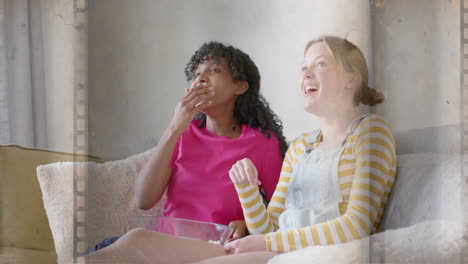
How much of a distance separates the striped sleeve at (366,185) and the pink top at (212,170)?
0.15 m

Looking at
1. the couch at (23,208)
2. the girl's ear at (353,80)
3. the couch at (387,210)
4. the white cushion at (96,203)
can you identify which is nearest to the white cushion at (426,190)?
the couch at (387,210)

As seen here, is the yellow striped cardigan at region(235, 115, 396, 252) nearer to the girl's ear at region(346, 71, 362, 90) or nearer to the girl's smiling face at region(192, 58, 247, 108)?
the girl's ear at region(346, 71, 362, 90)

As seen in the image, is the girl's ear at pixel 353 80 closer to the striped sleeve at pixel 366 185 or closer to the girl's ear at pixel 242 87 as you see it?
the striped sleeve at pixel 366 185

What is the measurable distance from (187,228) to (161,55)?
0.28 m

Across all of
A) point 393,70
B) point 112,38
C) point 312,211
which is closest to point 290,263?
point 312,211

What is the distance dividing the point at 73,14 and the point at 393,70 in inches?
19.9

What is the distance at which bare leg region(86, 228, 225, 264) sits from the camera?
0.80 meters

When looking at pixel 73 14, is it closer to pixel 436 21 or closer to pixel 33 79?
pixel 33 79

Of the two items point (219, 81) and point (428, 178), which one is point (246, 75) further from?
point (428, 178)

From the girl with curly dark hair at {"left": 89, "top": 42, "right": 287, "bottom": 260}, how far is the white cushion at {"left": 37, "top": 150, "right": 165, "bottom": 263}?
2 cm

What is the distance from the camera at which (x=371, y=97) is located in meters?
0.76

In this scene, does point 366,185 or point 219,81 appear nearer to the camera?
point 366,185
